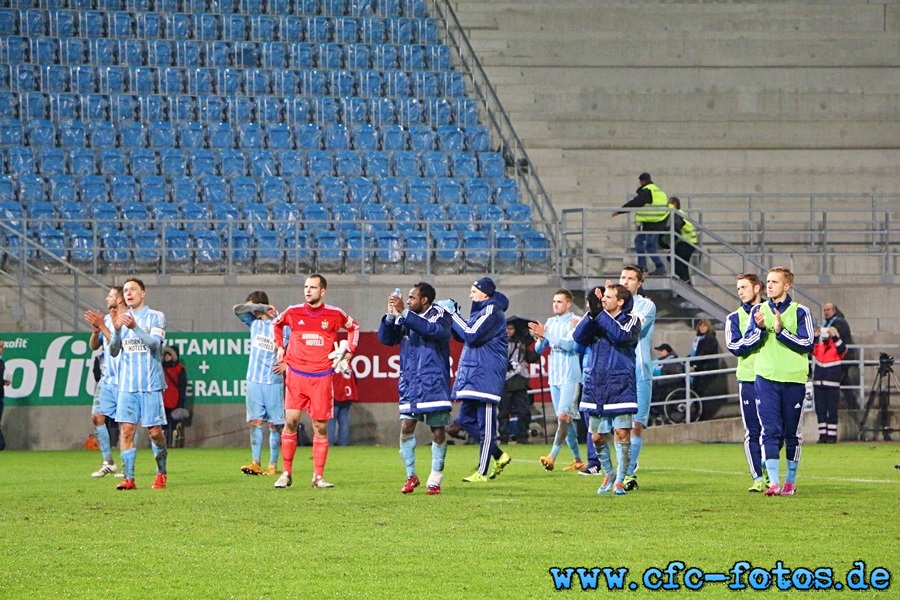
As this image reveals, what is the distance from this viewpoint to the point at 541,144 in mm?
31203

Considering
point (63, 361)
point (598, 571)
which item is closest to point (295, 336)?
point (598, 571)

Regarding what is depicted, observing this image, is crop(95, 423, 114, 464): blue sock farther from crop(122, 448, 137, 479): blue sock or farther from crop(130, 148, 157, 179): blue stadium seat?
crop(130, 148, 157, 179): blue stadium seat

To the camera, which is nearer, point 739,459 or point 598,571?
point 598,571

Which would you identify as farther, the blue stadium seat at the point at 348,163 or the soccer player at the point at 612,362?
the blue stadium seat at the point at 348,163

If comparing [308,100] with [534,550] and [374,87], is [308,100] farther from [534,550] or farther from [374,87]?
[534,550]

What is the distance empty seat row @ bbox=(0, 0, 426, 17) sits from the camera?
31500 millimetres

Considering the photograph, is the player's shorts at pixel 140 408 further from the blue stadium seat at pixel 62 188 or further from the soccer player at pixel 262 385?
the blue stadium seat at pixel 62 188

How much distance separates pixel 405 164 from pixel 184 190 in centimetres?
425

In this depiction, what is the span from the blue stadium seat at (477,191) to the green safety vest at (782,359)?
15.4 meters

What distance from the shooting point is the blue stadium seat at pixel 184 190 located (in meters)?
27.5

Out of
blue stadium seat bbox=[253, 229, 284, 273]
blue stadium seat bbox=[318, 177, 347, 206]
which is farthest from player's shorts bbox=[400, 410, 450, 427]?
blue stadium seat bbox=[318, 177, 347, 206]

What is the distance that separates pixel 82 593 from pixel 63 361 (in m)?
A: 16.2

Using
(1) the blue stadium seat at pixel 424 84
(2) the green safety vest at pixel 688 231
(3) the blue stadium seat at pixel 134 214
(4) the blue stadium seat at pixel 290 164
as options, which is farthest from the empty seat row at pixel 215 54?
(2) the green safety vest at pixel 688 231

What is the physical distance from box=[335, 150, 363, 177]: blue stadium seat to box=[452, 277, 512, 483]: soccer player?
47.1 ft
